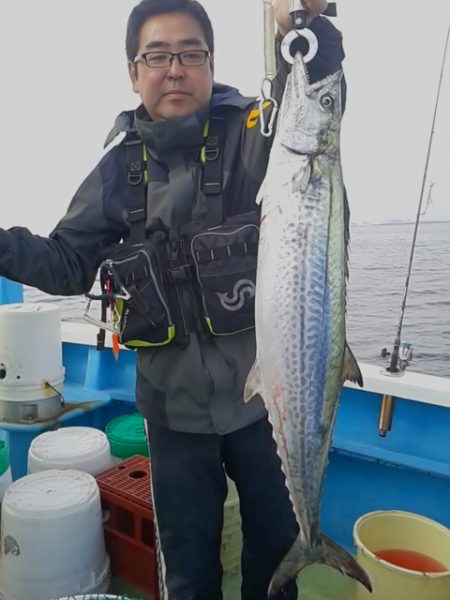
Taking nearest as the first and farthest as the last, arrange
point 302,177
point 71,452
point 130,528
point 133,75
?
1. point 302,177
2. point 133,75
3. point 130,528
4. point 71,452

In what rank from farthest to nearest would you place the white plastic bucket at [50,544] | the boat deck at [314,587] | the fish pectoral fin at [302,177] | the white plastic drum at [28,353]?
the white plastic drum at [28,353] < the boat deck at [314,587] < the white plastic bucket at [50,544] < the fish pectoral fin at [302,177]

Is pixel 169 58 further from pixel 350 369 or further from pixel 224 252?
pixel 350 369

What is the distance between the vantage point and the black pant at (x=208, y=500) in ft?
7.47

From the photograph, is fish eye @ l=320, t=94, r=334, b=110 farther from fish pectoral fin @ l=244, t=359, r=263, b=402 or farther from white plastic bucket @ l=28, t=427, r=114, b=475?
white plastic bucket @ l=28, t=427, r=114, b=475

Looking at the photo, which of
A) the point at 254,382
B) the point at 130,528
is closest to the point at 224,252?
the point at 254,382

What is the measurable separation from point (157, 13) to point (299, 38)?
2.51ft

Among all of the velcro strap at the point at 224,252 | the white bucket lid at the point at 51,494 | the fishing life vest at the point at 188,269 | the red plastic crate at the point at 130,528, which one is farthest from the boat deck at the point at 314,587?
the velcro strap at the point at 224,252

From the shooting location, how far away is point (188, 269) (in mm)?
2244

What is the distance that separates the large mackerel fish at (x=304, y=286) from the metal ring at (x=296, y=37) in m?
0.06

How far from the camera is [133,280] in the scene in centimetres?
225

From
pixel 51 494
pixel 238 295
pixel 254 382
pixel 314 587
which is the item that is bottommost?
pixel 314 587

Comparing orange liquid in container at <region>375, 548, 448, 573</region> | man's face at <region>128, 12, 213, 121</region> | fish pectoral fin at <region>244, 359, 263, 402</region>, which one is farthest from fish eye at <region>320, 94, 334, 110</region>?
orange liquid in container at <region>375, 548, 448, 573</region>

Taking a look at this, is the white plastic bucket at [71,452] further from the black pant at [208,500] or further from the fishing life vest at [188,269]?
the fishing life vest at [188,269]

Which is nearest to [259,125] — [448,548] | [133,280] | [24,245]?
[133,280]
